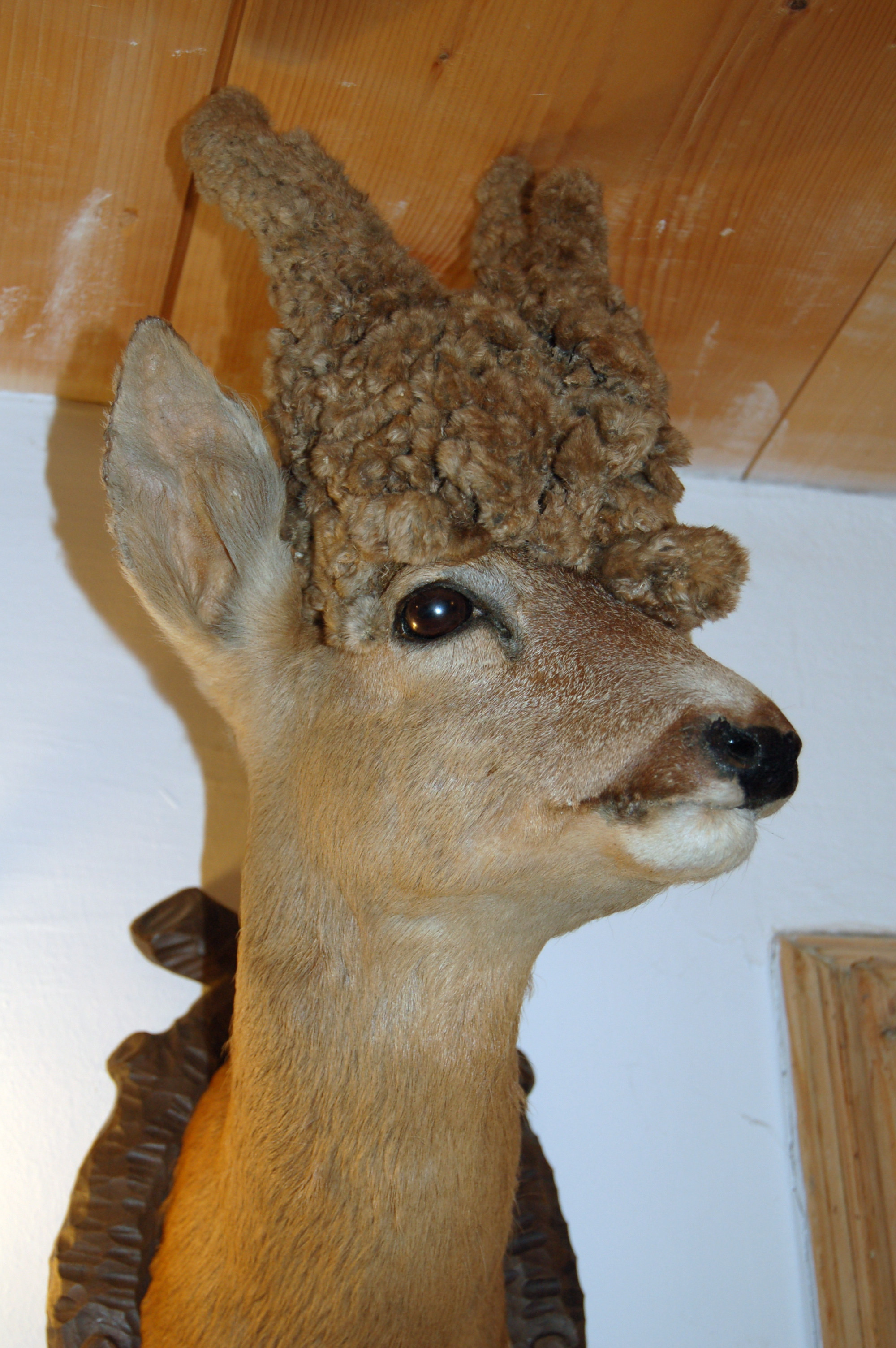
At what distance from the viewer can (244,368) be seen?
1.81m

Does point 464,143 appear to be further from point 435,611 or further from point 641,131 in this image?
point 435,611

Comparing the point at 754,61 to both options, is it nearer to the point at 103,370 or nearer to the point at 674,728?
the point at 674,728

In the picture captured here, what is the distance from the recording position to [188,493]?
1.29 meters

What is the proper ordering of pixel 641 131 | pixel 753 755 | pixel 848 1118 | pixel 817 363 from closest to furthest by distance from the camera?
1. pixel 753 755
2. pixel 641 131
3. pixel 848 1118
4. pixel 817 363

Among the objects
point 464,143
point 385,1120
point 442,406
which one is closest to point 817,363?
point 464,143

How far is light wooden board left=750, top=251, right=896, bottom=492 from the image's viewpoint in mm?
1717

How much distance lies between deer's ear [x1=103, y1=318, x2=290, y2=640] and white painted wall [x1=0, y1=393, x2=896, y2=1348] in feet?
1.64

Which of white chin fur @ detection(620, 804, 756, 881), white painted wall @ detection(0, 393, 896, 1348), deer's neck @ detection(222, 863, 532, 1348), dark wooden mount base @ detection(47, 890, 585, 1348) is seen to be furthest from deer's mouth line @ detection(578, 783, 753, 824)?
white painted wall @ detection(0, 393, 896, 1348)

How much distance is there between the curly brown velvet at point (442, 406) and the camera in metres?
1.14

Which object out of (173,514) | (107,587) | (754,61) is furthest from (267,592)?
(754,61)

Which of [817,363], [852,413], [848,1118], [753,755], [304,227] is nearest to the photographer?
[753,755]

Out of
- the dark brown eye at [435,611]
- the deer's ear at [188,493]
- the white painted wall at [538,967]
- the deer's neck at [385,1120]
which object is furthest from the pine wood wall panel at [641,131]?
the deer's neck at [385,1120]

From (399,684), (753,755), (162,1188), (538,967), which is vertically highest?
(399,684)

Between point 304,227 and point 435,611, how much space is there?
1.62 ft
